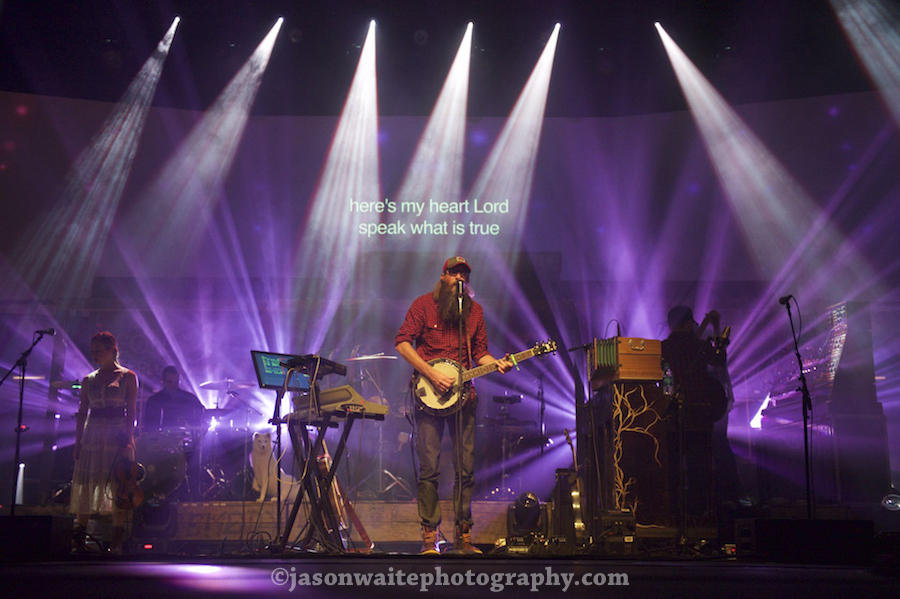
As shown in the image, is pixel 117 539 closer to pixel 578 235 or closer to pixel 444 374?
pixel 444 374

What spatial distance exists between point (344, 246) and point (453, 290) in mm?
4907

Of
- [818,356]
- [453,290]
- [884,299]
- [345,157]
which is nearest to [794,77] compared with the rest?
[884,299]

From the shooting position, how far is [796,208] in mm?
8648

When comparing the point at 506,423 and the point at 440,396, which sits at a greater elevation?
the point at 506,423

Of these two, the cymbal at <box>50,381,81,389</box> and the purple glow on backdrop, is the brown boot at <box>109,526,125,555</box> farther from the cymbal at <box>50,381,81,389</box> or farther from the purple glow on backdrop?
the purple glow on backdrop

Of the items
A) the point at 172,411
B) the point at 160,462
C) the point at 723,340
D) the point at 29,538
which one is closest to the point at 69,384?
the point at 172,411

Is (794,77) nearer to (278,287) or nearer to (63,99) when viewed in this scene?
(278,287)

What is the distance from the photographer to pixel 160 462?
602 centimetres

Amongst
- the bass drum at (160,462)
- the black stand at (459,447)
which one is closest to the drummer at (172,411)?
the bass drum at (160,462)

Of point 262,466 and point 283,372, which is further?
point 262,466

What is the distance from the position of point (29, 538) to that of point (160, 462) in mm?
2589

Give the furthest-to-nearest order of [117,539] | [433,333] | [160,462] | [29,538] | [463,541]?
[160,462], [117,539], [433,333], [463,541], [29,538]

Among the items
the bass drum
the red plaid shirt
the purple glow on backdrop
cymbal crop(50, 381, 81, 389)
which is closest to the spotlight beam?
the purple glow on backdrop

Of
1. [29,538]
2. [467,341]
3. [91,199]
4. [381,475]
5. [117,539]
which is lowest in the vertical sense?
[117,539]
